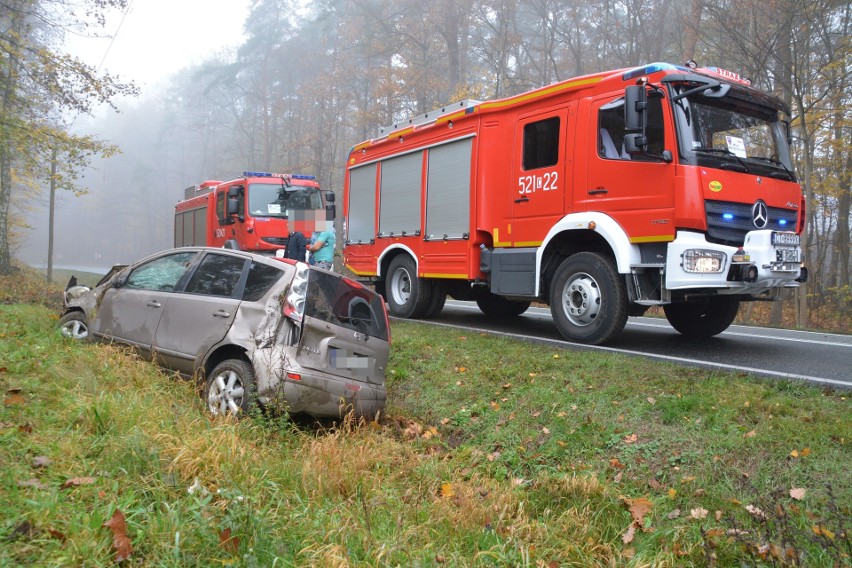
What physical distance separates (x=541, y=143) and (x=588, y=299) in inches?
85.0

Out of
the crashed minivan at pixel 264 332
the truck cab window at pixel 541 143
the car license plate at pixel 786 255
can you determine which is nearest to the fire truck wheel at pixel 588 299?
the truck cab window at pixel 541 143

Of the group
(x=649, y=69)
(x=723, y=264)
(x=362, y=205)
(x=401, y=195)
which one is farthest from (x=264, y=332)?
(x=362, y=205)

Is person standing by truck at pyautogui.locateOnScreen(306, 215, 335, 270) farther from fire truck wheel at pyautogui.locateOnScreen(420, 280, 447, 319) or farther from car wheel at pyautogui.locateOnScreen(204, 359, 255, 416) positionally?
car wheel at pyautogui.locateOnScreen(204, 359, 255, 416)

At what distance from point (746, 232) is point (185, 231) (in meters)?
16.8

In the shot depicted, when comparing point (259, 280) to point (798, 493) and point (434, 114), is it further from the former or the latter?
point (434, 114)

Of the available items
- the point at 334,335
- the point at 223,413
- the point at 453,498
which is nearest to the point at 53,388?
the point at 223,413

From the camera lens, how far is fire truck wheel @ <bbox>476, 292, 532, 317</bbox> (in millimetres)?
10336

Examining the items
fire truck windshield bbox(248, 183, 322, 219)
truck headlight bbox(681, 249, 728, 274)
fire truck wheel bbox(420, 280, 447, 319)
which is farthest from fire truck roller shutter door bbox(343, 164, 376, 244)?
truck headlight bbox(681, 249, 728, 274)

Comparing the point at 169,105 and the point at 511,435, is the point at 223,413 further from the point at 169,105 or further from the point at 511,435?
the point at 169,105

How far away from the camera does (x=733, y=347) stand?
23.2ft

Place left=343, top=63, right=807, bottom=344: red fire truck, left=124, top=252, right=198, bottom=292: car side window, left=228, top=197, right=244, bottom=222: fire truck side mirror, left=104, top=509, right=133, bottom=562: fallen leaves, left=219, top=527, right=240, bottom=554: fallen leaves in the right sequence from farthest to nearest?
left=228, top=197, right=244, bottom=222: fire truck side mirror < left=343, top=63, right=807, bottom=344: red fire truck < left=124, top=252, right=198, bottom=292: car side window < left=219, top=527, right=240, bottom=554: fallen leaves < left=104, top=509, right=133, bottom=562: fallen leaves

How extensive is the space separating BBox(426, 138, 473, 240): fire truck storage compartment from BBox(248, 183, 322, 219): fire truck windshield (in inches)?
221

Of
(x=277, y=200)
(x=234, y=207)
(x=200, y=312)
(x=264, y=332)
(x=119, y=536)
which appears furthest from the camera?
(x=277, y=200)

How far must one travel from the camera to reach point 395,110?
2739 centimetres
